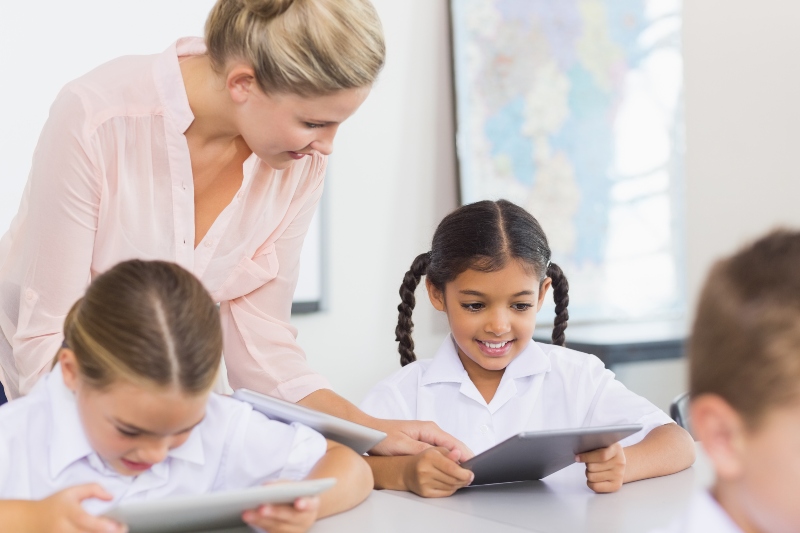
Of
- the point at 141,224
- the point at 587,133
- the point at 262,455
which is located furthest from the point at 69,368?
the point at 587,133

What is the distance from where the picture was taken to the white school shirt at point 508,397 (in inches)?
72.2

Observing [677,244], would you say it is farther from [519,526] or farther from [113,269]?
[113,269]

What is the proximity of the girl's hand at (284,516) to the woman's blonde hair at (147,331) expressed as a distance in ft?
0.50

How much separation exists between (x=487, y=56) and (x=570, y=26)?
17.3 inches

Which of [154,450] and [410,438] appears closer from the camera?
[154,450]

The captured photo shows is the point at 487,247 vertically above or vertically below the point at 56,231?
below

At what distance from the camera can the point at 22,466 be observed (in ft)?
3.65

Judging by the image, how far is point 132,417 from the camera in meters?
1.04

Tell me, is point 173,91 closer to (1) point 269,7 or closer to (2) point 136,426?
(1) point 269,7

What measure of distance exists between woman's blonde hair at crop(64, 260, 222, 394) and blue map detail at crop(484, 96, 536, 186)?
2.49 m

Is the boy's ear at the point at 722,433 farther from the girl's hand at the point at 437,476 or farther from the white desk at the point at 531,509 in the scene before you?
the girl's hand at the point at 437,476

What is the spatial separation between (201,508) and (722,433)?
507 millimetres

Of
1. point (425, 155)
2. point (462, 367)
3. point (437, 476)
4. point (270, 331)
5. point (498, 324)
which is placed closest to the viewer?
point (437, 476)

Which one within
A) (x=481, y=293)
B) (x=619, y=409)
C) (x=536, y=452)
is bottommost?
(x=619, y=409)
